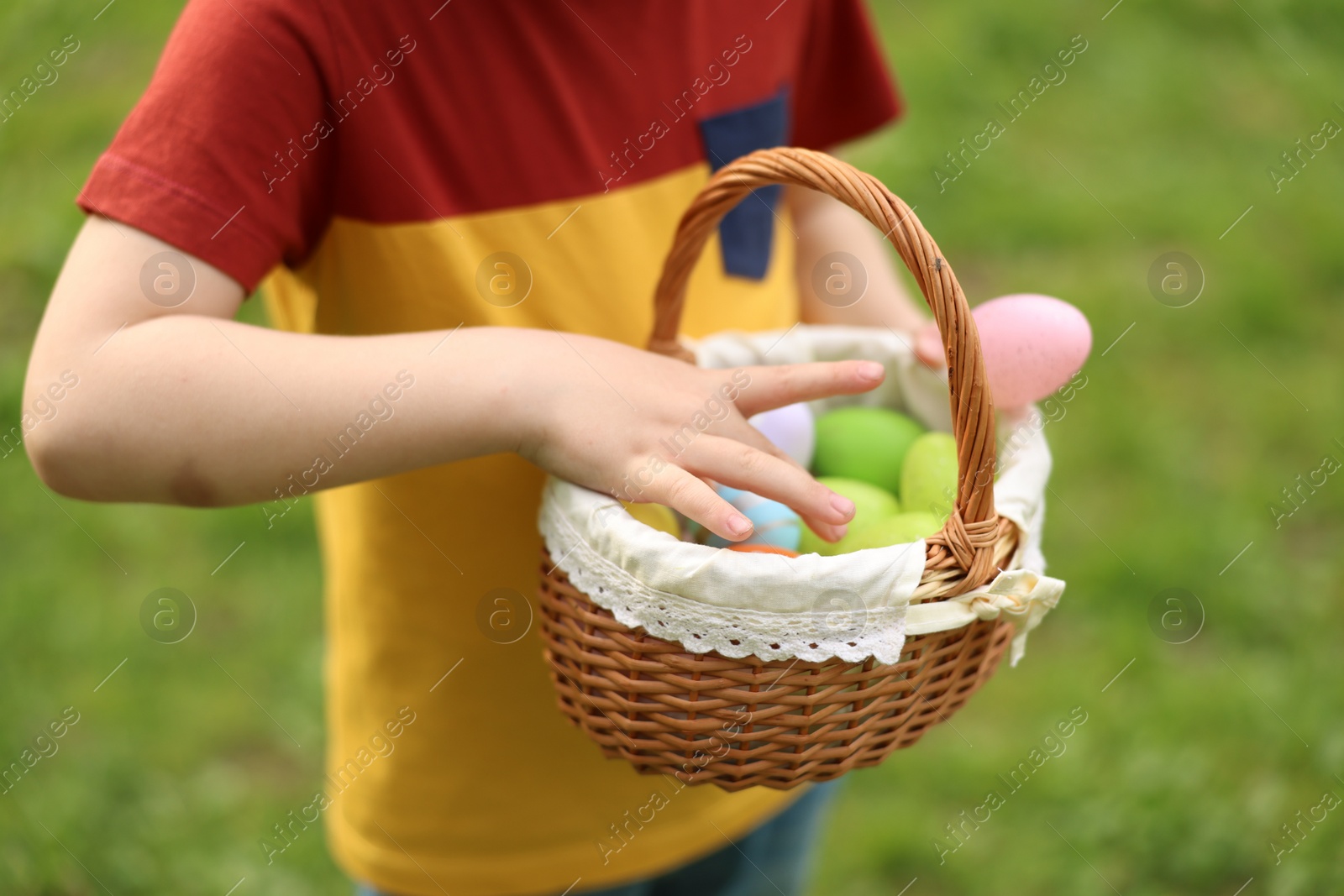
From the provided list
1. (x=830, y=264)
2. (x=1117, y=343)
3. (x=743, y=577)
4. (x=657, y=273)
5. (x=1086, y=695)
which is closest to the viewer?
(x=743, y=577)

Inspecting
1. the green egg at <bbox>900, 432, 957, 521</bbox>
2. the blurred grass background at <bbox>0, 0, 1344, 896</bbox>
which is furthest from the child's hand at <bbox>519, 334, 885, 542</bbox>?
the blurred grass background at <bbox>0, 0, 1344, 896</bbox>

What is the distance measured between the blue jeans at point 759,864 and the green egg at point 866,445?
0.42 m

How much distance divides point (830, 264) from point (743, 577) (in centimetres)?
65

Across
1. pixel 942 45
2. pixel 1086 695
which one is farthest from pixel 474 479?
pixel 942 45

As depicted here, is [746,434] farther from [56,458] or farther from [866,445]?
[56,458]

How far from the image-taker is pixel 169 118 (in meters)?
0.78

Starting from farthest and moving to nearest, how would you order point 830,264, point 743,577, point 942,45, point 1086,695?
point 942,45 → point 1086,695 → point 830,264 → point 743,577

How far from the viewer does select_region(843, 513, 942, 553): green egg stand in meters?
0.88

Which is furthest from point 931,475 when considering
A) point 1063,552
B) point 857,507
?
point 1063,552

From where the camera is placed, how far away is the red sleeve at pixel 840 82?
122 centimetres

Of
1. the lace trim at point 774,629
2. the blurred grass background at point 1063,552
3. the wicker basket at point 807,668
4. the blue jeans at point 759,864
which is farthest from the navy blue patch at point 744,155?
the blurred grass background at point 1063,552

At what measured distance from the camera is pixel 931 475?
937mm

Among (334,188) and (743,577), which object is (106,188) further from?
(743,577)

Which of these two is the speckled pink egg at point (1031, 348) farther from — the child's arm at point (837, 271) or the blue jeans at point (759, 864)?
the blue jeans at point (759, 864)
